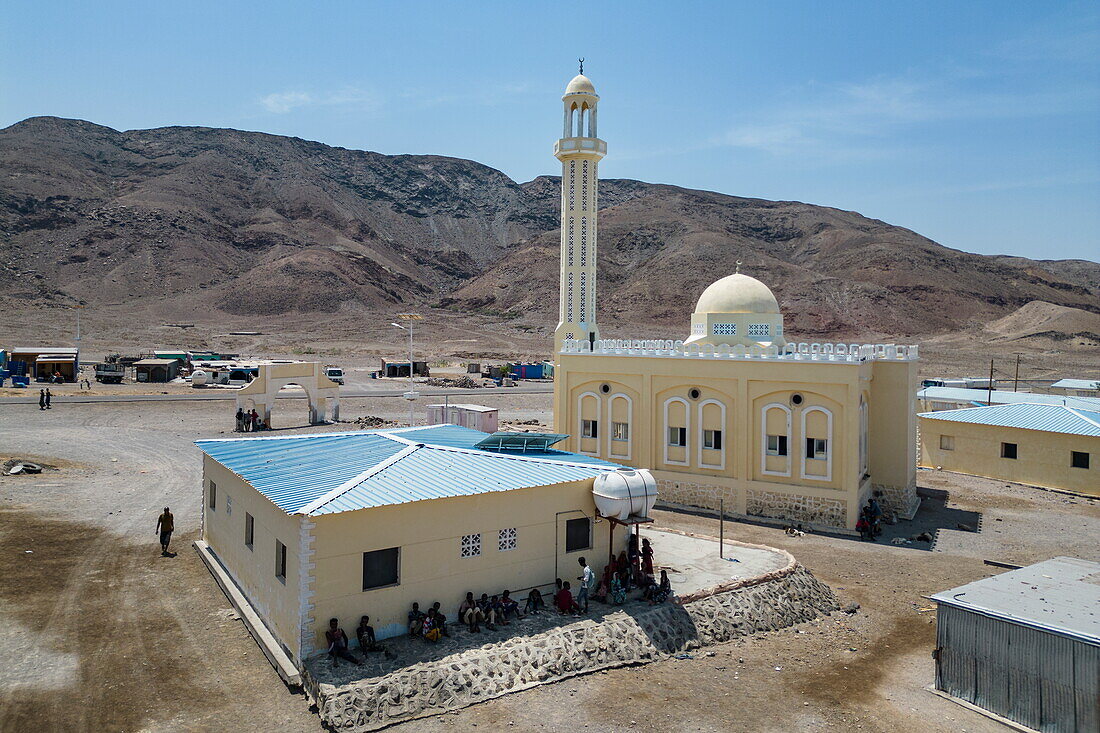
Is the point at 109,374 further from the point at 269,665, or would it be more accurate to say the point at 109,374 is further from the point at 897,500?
the point at 897,500

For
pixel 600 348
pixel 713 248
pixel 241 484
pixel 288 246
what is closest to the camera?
pixel 241 484

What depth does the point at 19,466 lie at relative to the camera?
2545 centimetres

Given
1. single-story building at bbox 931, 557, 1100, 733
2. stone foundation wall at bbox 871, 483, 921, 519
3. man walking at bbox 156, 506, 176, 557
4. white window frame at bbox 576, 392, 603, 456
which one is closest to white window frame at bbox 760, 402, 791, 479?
stone foundation wall at bbox 871, 483, 921, 519

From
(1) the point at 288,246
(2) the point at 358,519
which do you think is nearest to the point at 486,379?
(2) the point at 358,519

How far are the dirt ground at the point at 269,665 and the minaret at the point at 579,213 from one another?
993 cm

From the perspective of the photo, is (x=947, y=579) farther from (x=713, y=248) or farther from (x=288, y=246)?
(x=288, y=246)

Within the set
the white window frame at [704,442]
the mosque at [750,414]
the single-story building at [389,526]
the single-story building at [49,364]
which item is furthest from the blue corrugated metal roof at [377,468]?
the single-story building at [49,364]

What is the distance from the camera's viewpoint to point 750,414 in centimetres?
2380

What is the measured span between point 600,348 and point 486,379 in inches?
1521

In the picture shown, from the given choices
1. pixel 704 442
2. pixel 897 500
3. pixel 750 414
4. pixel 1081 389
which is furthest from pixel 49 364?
pixel 1081 389

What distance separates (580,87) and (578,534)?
22022 millimetres

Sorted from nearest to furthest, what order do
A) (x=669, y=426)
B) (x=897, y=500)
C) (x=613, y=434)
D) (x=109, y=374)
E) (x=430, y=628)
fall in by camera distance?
(x=430, y=628)
(x=897, y=500)
(x=669, y=426)
(x=613, y=434)
(x=109, y=374)

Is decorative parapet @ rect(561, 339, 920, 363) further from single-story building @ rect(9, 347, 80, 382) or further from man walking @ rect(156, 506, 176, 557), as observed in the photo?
single-story building @ rect(9, 347, 80, 382)

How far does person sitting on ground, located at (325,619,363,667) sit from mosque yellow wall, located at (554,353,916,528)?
15340 mm
